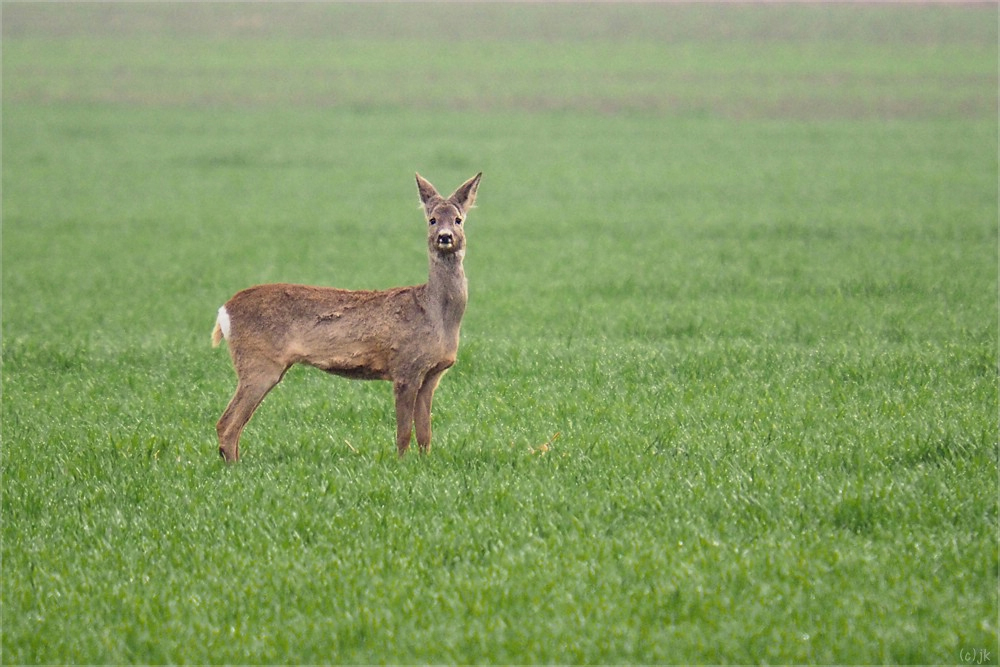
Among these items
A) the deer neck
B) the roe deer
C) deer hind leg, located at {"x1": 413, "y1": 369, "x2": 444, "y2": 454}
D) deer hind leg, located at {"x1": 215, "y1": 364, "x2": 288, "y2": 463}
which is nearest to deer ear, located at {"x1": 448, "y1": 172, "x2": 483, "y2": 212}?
the roe deer

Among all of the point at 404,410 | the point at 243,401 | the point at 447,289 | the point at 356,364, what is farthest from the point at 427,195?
the point at 243,401

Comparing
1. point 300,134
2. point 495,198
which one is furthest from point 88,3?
point 495,198

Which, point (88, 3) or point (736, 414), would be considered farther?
point (88, 3)

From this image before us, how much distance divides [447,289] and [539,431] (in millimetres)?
1261

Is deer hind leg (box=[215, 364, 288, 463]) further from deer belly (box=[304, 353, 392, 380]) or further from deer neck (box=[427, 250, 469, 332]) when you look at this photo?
deer neck (box=[427, 250, 469, 332])

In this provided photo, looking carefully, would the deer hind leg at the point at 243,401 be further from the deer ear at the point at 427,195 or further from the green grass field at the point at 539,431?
the deer ear at the point at 427,195

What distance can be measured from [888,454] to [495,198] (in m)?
21.0

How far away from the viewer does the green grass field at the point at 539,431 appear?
535cm

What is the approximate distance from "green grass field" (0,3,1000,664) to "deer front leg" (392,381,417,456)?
0.64ft

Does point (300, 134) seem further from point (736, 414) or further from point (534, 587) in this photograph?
point (534, 587)

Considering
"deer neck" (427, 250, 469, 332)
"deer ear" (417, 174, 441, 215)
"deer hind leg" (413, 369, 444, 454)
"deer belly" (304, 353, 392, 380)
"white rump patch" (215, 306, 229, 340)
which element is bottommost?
"deer hind leg" (413, 369, 444, 454)

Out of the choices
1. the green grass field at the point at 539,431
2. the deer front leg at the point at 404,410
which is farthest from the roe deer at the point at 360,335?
the green grass field at the point at 539,431

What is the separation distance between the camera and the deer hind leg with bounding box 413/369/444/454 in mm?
7844

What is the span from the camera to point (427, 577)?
19.2ft
